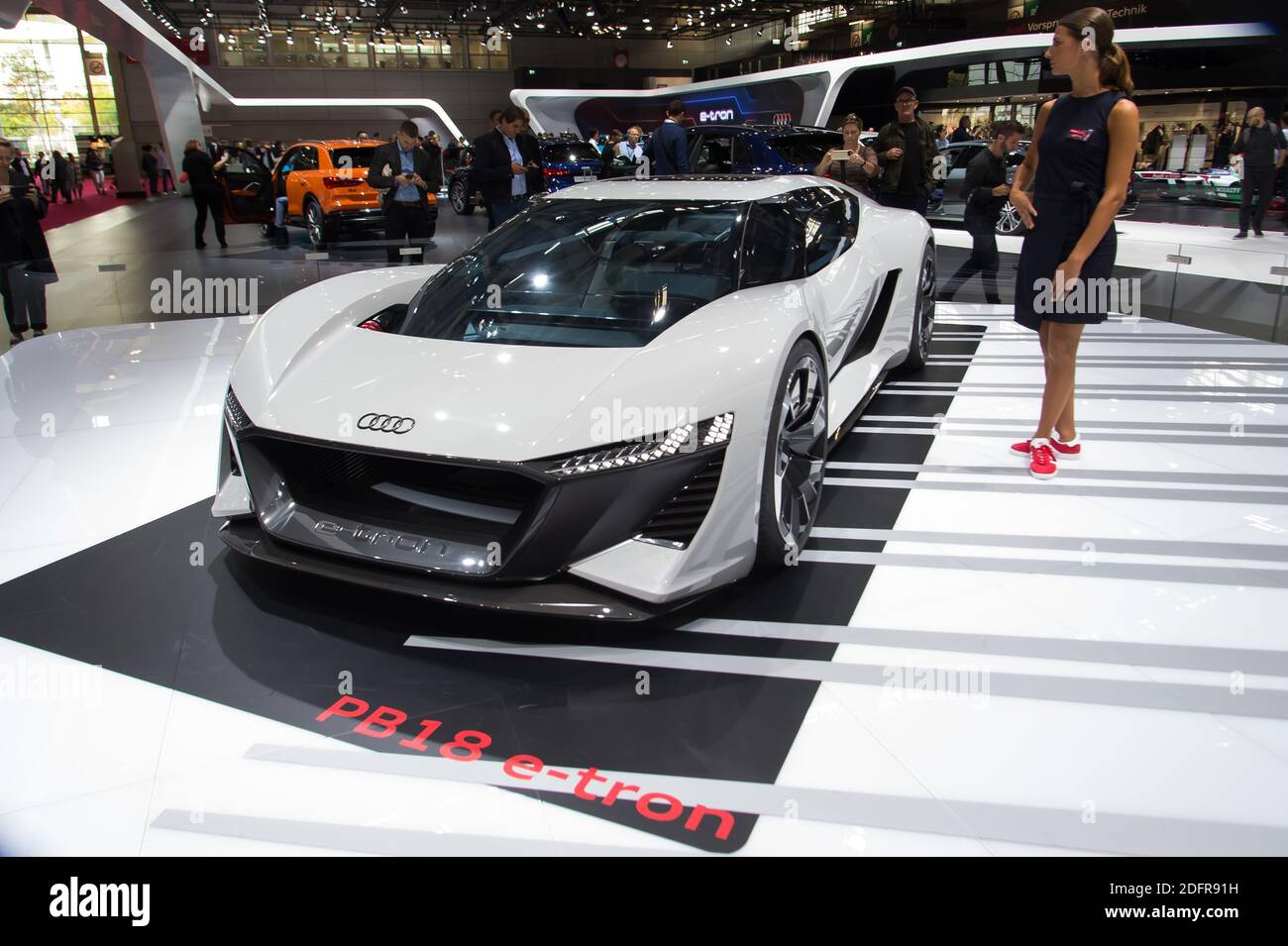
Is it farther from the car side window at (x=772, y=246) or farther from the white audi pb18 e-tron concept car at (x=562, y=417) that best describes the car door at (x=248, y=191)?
the car side window at (x=772, y=246)

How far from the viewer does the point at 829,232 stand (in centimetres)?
340

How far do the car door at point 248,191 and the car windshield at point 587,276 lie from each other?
957cm

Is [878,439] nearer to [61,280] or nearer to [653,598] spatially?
[653,598]

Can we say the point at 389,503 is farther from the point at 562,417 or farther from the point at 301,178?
the point at 301,178

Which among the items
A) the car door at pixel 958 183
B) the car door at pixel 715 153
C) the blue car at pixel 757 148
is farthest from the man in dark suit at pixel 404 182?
the car door at pixel 958 183

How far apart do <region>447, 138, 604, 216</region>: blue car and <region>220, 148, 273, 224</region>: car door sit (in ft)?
11.5

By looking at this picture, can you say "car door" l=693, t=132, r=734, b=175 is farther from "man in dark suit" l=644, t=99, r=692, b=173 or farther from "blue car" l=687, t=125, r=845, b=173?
"man in dark suit" l=644, t=99, r=692, b=173

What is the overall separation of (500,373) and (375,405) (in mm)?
327

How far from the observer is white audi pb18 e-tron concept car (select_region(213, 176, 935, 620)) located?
195 cm

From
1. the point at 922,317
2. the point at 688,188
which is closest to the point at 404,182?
the point at 922,317

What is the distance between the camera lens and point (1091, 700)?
200cm

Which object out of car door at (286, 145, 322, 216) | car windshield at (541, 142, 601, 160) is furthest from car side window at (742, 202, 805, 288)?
car windshield at (541, 142, 601, 160)

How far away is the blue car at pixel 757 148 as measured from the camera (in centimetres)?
915

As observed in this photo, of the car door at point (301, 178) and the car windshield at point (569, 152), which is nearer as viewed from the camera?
the car door at point (301, 178)
